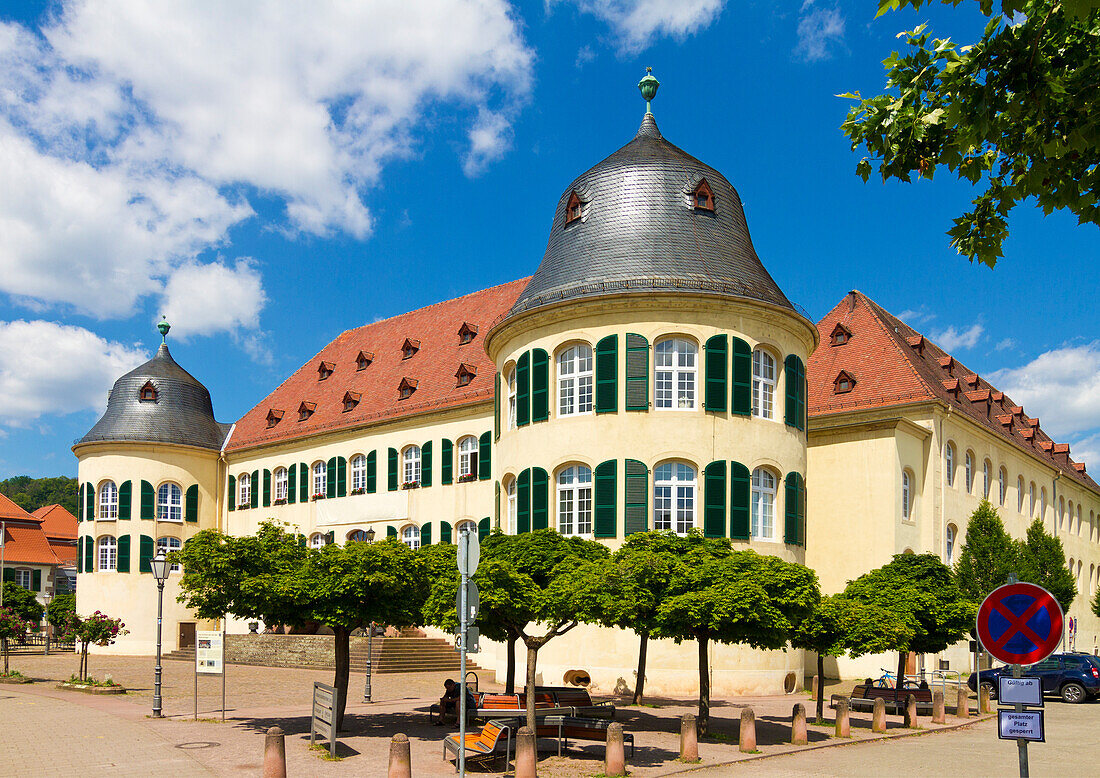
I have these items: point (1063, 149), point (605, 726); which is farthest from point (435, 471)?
point (1063, 149)

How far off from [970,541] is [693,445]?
1632cm

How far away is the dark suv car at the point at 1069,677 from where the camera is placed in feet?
93.5

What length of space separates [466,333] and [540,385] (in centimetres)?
1318

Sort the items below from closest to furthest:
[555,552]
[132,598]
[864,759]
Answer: [864,759], [555,552], [132,598]

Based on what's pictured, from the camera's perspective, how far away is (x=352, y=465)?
40.1 m

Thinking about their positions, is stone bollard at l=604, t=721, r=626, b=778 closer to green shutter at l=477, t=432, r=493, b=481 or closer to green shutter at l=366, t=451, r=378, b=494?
green shutter at l=477, t=432, r=493, b=481

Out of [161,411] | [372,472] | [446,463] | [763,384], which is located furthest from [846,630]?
[161,411]

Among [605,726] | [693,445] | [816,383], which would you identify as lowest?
[605,726]

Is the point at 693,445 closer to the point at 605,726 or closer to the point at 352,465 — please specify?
the point at 605,726

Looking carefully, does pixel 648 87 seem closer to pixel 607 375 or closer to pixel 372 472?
pixel 607 375

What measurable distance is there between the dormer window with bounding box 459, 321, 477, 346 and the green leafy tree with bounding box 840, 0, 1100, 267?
32184 millimetres

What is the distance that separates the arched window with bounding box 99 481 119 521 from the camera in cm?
4409

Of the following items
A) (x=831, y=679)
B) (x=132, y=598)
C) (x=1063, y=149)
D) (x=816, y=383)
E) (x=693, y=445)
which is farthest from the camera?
(x=132, y=598)

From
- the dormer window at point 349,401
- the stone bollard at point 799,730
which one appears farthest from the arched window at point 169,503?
the stone bollard at point 799,730
